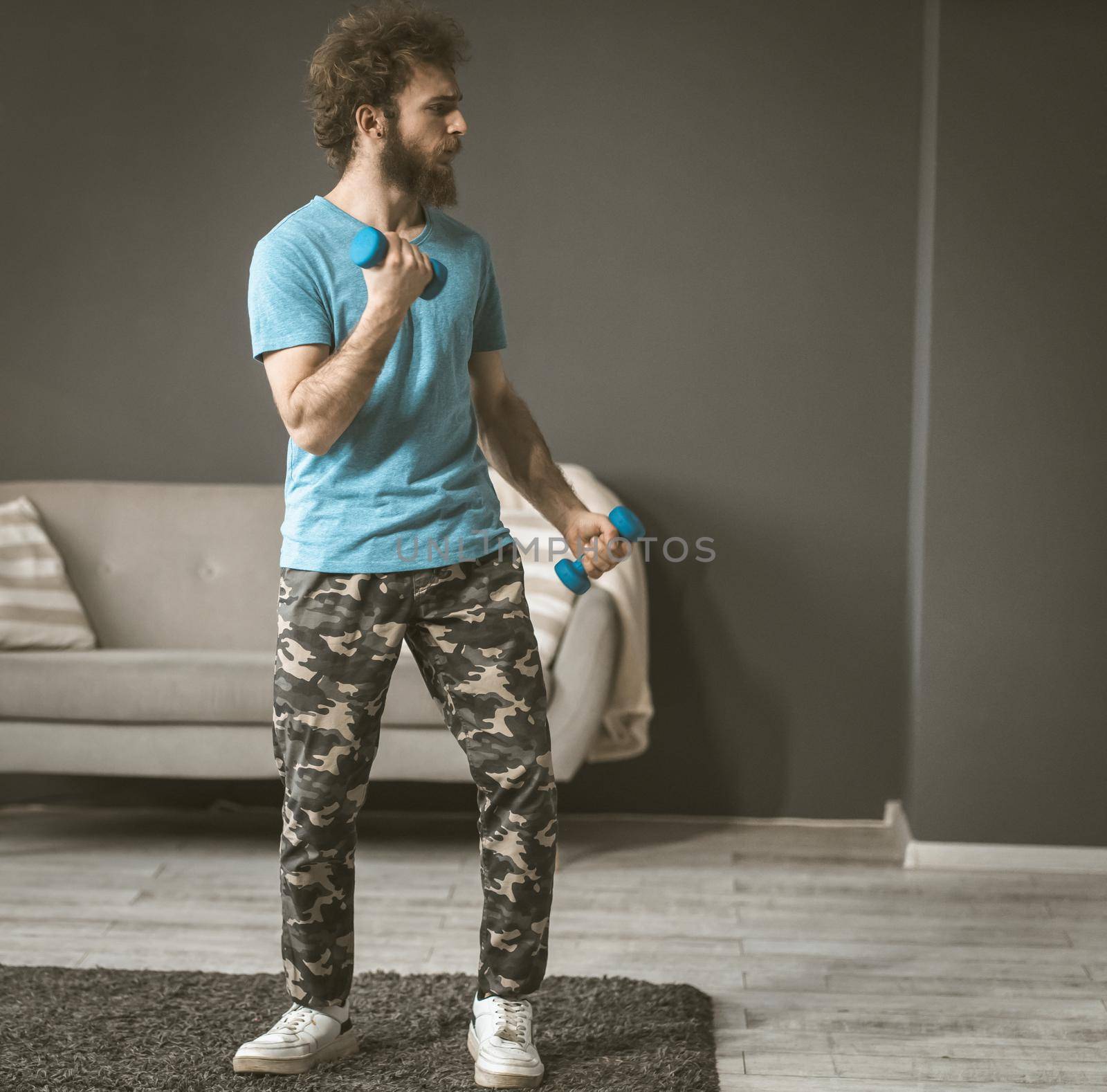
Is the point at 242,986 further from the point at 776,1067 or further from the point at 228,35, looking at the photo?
A: the point at 228,35

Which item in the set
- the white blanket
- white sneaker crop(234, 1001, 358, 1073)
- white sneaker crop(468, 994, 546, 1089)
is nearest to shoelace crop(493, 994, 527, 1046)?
white sneaker crop(468, 994, 546, 1089)

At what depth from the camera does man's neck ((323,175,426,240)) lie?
69.1 inches

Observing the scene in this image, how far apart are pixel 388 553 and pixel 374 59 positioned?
2.15ft

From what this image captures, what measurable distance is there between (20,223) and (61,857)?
171 centimetres

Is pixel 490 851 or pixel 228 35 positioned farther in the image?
pixel 228 35

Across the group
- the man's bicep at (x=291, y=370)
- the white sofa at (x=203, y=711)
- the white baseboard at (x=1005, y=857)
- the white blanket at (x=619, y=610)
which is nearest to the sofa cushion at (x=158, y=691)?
the white sofa at (x=203, y=711)

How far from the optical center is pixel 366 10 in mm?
1751

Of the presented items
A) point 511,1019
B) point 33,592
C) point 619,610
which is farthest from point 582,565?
point 33,592

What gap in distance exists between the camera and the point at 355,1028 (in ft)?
6.69

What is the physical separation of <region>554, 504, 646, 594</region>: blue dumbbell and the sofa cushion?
1.10 meters

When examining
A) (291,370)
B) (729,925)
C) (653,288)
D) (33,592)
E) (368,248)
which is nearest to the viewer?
(368,248)

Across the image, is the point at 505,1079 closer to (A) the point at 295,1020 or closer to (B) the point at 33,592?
(A) the point at 295,1020

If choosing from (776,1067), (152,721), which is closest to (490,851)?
(776,1067)

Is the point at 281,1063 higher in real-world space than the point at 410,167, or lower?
lower
